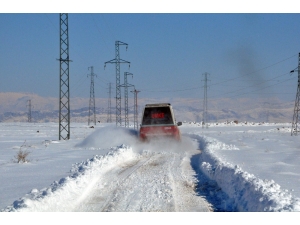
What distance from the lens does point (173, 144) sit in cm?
2111

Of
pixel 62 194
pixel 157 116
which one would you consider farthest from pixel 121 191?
pixel 157 116

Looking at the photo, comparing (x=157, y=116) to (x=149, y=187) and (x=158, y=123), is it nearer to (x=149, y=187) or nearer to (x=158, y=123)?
(x=158, y=123)

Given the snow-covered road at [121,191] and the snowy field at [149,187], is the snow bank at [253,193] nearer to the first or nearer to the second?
the snowy field at [149,187]

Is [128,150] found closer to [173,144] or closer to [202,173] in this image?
[173,144]

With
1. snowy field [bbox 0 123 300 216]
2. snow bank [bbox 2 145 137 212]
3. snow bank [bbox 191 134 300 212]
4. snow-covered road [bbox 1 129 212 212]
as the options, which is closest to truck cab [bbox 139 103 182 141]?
snowy field [bbox 0 123 300 216]

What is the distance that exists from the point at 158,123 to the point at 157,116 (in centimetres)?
44

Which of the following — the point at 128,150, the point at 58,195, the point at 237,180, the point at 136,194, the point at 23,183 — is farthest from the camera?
the point at 128,150

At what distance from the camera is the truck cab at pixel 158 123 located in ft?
68.7

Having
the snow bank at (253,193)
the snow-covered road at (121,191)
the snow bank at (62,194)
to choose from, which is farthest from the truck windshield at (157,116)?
the snow bank at (253,193)

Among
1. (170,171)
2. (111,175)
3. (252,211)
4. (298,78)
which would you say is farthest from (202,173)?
(298,78)

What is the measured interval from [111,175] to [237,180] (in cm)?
424

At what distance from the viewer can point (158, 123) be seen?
70.3 feet

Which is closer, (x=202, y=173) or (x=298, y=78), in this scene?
(x=202, y=173)

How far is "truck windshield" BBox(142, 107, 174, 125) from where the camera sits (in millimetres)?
21469
